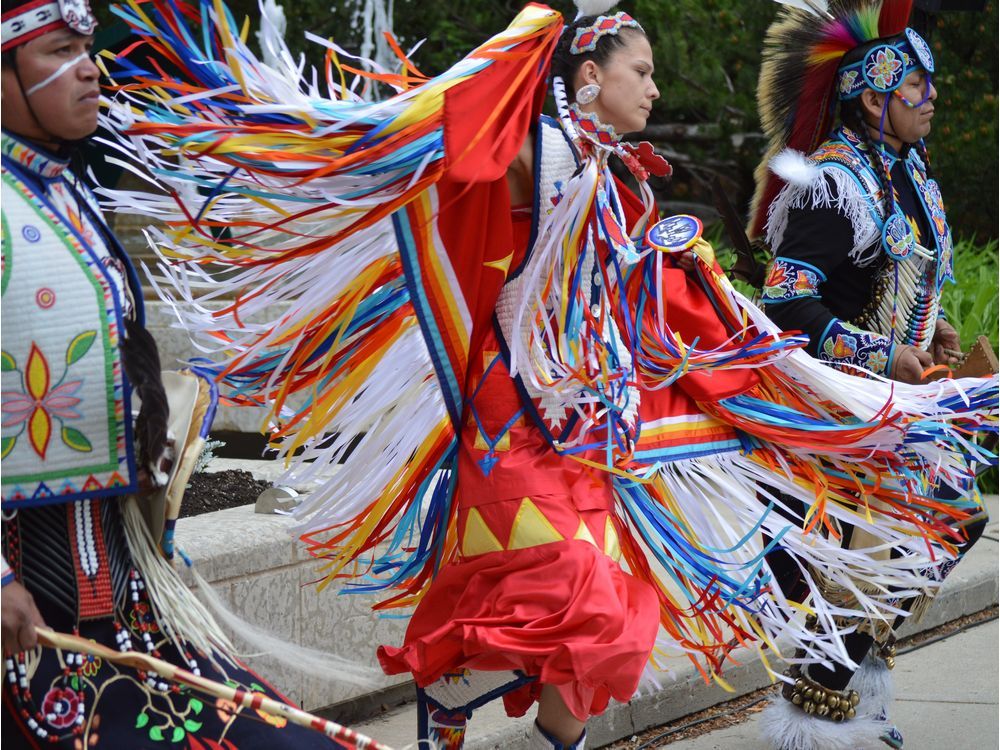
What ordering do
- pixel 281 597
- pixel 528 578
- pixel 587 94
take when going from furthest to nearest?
1. pixel 281 597
2. pixel 587 94
3. pixel 528 578

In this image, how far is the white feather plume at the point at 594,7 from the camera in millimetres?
3551

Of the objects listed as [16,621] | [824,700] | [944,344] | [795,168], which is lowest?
[824,700]

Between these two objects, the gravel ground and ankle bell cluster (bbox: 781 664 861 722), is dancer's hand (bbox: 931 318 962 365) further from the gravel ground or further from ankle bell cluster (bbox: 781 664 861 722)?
the gravel ground

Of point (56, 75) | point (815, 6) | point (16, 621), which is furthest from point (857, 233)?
point (16, 621)

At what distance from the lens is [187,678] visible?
2266 millimetres

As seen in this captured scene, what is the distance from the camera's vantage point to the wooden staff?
2232mm

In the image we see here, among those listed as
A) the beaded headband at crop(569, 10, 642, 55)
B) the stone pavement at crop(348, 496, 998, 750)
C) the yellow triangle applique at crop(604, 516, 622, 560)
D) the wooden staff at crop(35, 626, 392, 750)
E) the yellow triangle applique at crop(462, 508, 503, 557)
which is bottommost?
the stone pavement at crop(348, 496, 998, 750)

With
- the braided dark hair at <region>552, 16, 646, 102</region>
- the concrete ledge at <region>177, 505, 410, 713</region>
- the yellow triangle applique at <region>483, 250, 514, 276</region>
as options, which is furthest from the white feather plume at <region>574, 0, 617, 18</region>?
the concrete ledge at <region>177, 505, 410, 713</region>

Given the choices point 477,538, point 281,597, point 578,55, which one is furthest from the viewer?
point 281,597

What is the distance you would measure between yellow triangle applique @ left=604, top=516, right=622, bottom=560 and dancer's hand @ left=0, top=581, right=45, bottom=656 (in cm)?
139

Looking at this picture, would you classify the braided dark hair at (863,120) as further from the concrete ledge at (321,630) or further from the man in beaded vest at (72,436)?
the man in beaded vest at (72,436)

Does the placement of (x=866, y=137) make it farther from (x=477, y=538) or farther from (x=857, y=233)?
(x=477, y=538)

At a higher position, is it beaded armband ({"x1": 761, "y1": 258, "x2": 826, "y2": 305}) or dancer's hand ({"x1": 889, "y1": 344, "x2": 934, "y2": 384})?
beaded armband ({"x1": 761, "y1": 258, "x2": 826, "y2": 305})

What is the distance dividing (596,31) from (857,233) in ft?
3.49
